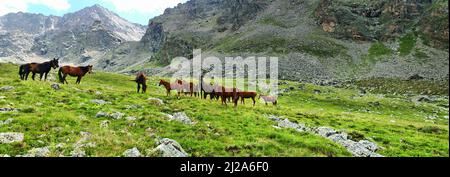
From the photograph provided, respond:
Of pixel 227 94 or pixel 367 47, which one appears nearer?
pixel 227 94

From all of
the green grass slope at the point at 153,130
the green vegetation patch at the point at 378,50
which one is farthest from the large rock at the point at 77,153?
the green vegetation patch at the point at 378,50

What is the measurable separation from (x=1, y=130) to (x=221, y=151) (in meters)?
10.8

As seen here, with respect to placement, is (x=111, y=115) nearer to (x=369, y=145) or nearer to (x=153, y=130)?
(x=153, y=130)

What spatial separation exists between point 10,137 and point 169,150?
7.71m

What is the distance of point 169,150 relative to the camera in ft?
55.5

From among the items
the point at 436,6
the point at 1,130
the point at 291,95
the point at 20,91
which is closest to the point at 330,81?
Result: the point at 291,95

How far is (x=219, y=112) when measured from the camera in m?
28.0

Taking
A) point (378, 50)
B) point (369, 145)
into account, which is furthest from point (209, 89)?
point (378, 50)

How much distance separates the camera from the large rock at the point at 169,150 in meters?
16.7

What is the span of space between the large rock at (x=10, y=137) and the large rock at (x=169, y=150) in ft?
21.4

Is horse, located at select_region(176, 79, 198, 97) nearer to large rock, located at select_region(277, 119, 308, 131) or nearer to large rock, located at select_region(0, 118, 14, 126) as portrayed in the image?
large rock, located at select_region(277, 119, 308, 131)

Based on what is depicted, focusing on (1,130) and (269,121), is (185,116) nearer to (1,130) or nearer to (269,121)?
(269,121)
